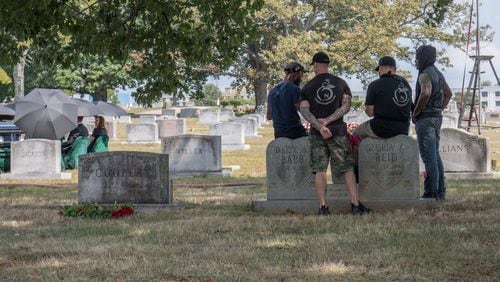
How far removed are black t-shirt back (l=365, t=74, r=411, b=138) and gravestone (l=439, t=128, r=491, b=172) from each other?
5.38 m

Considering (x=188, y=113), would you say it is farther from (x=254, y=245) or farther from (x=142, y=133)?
(x=254, y=245)

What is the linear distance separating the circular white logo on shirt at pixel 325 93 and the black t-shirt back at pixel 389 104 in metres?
0.56

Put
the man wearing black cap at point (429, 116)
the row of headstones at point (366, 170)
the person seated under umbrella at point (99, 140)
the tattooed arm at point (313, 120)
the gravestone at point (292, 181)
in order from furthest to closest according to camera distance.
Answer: the person seated under umbrella at point (99, 140)
the man wearing black cap at point (429, 116)
the gravestone at point (292, 181)
the row of headstones at point (366, 170)
the tattooed arm at point (313, 120)

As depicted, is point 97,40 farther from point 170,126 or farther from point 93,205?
point 170,126

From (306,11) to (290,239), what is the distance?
122ft

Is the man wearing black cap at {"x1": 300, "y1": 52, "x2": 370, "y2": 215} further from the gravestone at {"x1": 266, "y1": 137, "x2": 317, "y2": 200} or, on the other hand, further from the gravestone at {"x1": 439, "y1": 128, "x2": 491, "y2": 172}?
the gravestone at {"x1": 439, "y1": 128, "x2": 491, "y2": 172}

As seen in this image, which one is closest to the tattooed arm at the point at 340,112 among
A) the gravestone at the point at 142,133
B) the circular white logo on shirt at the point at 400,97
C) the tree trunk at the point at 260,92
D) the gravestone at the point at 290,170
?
the circular white logo on shirt at the point at 400,97

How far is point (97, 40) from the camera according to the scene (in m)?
8.70

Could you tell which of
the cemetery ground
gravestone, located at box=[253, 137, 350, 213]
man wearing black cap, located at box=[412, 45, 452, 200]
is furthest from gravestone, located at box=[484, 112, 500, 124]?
gravestone, located at box=[253, 137, 350, 213]

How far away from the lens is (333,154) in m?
9.25

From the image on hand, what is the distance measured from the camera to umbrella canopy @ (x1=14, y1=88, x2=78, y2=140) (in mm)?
19812

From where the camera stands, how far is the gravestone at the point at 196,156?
1758cm

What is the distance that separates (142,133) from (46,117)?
501 inches

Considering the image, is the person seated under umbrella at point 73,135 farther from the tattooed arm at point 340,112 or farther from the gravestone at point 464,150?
the tattooed arm at point 340,112
